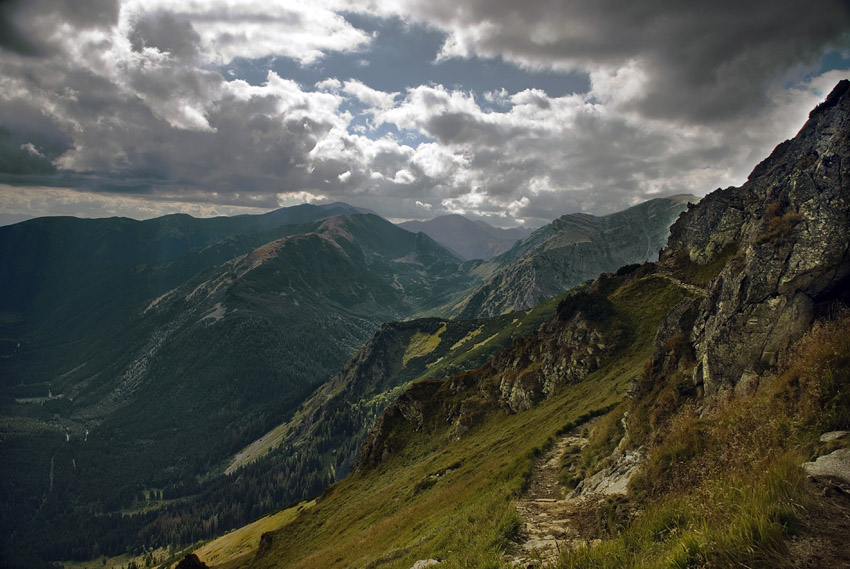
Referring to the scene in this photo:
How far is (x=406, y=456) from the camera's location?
6762 centimetres

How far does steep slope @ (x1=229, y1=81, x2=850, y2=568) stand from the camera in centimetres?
617

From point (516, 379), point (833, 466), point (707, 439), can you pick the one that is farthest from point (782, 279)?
point (516, 379)

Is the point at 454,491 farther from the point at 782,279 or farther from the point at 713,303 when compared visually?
the point at 782,279

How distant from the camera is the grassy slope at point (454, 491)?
1568 centimetres

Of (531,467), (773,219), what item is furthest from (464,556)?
(773,219)

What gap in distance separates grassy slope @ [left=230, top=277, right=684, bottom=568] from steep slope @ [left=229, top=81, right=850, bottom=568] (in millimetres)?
226

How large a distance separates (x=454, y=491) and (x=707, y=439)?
71.5 ft

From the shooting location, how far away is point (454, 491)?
28391 millimetres

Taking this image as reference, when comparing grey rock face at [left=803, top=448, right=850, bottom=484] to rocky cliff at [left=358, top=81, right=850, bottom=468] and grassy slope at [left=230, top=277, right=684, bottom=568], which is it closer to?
grassy slope at [left=230, top=277, right=684, bottom=568]

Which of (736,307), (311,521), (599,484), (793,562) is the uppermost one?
(736,307)

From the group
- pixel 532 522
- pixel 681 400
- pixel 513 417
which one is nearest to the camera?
pixel 532 522

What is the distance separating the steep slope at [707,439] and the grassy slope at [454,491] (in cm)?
23

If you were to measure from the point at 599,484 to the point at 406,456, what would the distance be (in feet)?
187

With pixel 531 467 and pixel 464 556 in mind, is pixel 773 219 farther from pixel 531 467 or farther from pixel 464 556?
pixel 464 556
